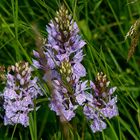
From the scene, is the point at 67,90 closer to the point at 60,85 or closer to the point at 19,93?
the point at 60,85

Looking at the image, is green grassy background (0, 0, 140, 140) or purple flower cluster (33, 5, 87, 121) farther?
green grassy background (0, 0, 140, 140)

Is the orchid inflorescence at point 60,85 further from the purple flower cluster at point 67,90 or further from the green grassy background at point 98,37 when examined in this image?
the green grassy background at point 98,37

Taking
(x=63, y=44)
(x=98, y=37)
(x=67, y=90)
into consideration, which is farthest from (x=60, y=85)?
(x=98, y=37)

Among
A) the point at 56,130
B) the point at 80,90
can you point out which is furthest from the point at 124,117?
the point at 80,90

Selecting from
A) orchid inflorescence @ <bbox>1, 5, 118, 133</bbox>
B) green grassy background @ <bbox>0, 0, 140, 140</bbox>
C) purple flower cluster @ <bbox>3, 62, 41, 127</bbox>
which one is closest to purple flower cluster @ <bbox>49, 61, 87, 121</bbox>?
orchid inflorescence @ <bbox>1, 5, 118, 133</bbox>

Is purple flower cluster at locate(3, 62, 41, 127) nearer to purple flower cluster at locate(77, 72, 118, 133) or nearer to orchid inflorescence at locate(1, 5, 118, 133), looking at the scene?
orchid inflorescence at locate(1, 5, 118, 133)

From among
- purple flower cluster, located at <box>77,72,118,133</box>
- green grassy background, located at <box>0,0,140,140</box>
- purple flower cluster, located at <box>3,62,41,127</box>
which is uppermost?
green grassy background, located at <box>0,0,140,140</box>

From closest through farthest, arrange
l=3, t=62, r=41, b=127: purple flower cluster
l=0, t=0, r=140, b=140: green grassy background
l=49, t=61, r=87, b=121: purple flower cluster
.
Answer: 1. l=49, t=61, r=87, b=121: purple flower cluster
2. l=3, t=62, r=41, b=127: purple flower cluster
3. l=0, t=0, r=140, b=140: green grassy background
